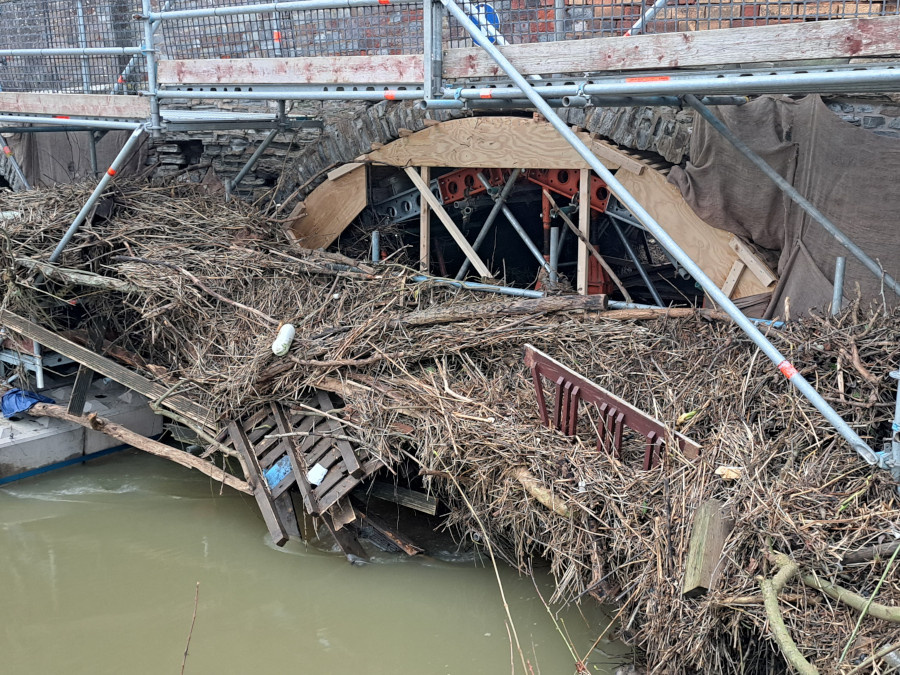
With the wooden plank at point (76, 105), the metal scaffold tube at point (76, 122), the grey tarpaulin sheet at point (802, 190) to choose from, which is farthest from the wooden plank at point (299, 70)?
the grey tarpaulin sheet at point (802, 190)

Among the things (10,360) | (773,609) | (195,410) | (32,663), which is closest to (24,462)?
(10,360)

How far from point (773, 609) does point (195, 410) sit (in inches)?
168

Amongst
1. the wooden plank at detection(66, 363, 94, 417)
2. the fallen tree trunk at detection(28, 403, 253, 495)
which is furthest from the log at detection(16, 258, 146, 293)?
the fallen tree trunk at detection(28, 403, 253, 495)

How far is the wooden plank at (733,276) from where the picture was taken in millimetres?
6078

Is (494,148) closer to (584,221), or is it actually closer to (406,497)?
(584,221)

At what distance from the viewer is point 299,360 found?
5.73 metres

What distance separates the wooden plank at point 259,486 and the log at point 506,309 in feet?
4.30

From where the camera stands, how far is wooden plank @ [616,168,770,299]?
6.15 m

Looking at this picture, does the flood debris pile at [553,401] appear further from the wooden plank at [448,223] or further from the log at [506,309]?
the wooden plank at [448,223]

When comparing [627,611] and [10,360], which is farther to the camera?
[10,360]

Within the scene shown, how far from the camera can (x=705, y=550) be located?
3.59m

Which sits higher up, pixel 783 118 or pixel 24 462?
pixel 783 118

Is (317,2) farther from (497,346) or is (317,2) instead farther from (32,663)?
(32,663)

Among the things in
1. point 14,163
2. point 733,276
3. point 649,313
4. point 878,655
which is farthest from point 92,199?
point 878,655
